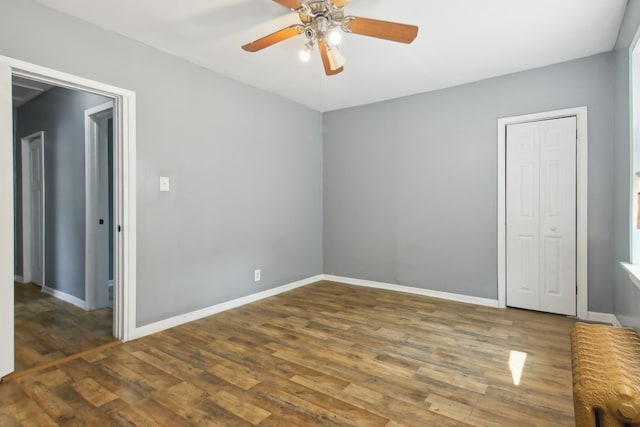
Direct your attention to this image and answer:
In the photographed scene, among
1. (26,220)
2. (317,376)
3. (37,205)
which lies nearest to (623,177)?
(317,376)

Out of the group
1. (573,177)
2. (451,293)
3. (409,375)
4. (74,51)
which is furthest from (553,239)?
(74,51)

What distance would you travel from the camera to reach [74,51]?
2449 mm

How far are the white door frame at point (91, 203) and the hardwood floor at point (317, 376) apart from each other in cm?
126

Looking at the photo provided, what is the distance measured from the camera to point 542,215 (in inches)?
133

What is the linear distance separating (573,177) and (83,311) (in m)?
5.18

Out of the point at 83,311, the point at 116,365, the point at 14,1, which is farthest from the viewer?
the point at 83,311

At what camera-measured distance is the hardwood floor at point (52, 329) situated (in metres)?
2.51

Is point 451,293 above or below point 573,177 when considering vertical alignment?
below

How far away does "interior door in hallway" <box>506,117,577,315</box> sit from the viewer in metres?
3.25

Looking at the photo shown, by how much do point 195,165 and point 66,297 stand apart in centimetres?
236

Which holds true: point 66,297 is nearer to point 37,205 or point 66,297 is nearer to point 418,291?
point 37,205

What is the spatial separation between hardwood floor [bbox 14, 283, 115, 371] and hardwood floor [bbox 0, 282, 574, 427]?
258 mm

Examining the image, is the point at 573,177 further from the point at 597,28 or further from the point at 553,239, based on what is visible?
the point at 597,28

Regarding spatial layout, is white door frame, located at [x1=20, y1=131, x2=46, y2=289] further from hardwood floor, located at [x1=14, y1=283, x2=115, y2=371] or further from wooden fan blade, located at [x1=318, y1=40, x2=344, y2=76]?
wooden fan blade, located at [x1=318, y1=40, x2=344, y2=76]
